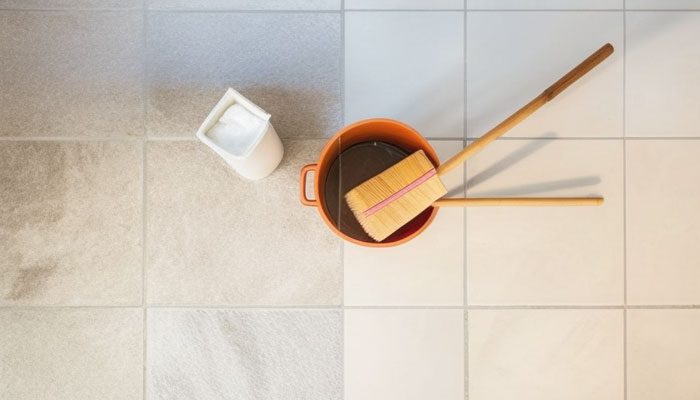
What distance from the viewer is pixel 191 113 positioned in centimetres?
109

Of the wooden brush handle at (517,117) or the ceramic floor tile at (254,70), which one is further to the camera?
the ceramic floor tile at (254,70)

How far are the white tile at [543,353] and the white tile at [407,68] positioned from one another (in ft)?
1.37

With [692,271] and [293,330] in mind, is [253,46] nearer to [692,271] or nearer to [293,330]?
[293,330]

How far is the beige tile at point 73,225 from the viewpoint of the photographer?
1087 millimetres

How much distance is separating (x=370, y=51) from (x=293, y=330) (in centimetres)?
59

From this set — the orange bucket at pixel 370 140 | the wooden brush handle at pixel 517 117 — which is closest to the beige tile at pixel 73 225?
the orange bucket at pixel 370 140

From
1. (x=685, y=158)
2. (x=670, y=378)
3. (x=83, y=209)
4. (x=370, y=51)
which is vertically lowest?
(x=670, y=378)

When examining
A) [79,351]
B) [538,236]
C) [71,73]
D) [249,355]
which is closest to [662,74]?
[538,236]

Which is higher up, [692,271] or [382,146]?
[382,146]

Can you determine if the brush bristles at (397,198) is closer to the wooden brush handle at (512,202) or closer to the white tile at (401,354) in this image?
the wooden brush handle at (512,202)

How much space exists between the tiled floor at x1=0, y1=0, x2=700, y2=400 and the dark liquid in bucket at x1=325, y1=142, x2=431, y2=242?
3.3 inches

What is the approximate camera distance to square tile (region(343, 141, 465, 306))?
1.07 meters

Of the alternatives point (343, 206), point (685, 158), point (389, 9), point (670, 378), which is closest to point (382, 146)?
point (343, 206)

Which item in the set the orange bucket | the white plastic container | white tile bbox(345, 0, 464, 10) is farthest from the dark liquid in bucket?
white tile bbox(345, 0, 464, 10)
